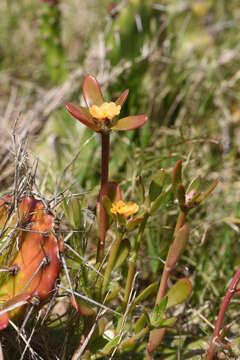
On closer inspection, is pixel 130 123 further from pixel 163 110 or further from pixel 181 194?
pixel 163 110

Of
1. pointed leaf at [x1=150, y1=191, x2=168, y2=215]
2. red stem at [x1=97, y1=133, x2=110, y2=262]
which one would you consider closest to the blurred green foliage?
red stem at [x1=97, y1=133, x2=110, y2=262]

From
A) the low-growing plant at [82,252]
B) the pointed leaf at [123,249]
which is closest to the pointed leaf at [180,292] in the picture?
the low-growing plant at [82,252]

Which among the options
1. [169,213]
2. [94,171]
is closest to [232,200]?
[169,213]

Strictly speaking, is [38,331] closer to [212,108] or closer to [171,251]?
[171,251]

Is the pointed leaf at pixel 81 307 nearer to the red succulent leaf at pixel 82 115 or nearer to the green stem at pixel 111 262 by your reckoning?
the green stem at pixel 111 262

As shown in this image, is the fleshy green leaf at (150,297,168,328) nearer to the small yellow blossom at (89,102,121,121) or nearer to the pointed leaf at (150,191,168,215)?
the pointed leaf at (150,191,168,215)

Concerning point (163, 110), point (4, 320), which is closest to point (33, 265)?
point (4, 320)
